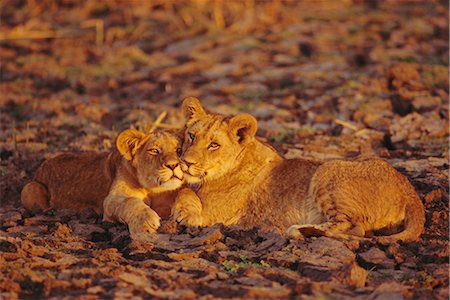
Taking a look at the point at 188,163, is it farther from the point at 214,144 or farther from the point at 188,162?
the point at 214,144

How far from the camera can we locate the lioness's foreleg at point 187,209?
23.1 feet

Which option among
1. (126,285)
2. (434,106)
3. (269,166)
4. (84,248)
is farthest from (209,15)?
(126,285)

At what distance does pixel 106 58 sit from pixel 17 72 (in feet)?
5.36

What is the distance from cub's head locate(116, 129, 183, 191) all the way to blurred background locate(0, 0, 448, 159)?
2261 mm

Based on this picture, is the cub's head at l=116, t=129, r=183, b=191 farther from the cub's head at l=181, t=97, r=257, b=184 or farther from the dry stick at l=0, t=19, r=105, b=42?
the dry stick at l=0, t=19, r=105, b=42

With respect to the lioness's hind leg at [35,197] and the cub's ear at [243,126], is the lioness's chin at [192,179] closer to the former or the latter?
the cub's ear at [243,126]

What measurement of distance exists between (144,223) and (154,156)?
78 centimetres

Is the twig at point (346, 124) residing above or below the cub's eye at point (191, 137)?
below

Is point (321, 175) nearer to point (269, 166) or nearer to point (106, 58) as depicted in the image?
point (269, 166)

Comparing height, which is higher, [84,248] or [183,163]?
[183,163]

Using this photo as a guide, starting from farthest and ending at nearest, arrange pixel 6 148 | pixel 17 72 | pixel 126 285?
1. pixel 17 72
2. pixel 6 148
3. pixel 126 285

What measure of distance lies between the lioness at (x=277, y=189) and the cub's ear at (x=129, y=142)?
0.50 m

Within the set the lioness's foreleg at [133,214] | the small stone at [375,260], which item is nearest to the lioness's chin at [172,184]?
the lioness's foreleg at [133,214]

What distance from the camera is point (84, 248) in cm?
670
